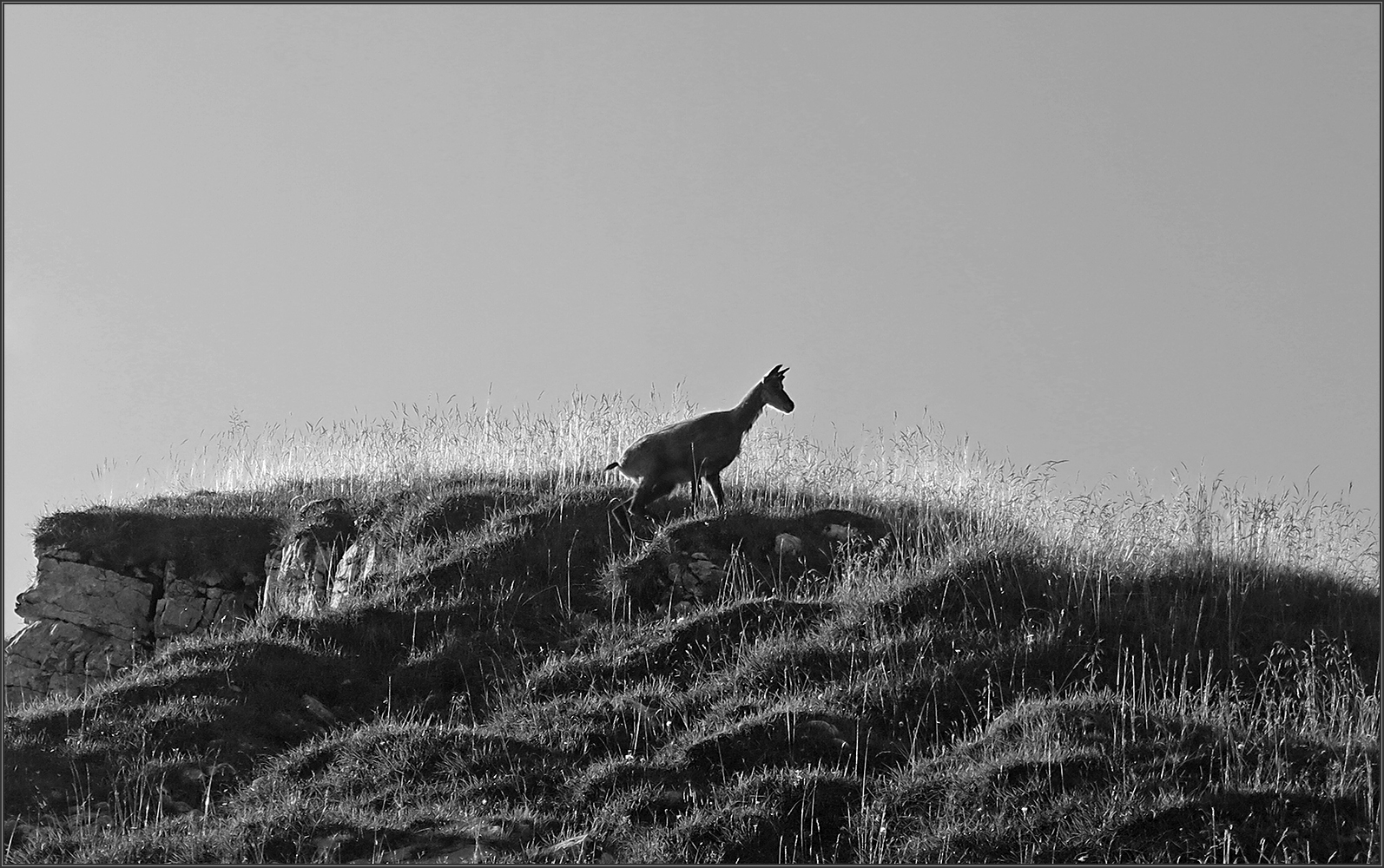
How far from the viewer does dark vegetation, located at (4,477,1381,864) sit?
10.1m

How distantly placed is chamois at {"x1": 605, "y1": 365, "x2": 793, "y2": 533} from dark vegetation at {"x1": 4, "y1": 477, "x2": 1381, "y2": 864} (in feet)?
1.39

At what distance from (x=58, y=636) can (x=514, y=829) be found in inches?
346

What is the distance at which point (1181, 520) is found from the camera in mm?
15469

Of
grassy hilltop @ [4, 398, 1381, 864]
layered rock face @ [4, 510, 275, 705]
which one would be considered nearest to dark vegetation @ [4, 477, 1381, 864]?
grassy hilltop @ [4, 398, 1381, 864]

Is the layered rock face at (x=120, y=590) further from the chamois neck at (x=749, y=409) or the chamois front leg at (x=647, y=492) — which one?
the chamois neck at (x=749, y=409)

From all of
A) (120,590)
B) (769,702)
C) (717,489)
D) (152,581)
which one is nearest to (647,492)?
(717,489)

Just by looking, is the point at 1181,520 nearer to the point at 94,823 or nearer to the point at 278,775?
the point at 278,775

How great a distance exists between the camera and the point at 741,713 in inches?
480

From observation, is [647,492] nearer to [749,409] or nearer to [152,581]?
[749,409]

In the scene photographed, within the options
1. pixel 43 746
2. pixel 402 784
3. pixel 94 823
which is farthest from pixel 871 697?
pixel 43 746

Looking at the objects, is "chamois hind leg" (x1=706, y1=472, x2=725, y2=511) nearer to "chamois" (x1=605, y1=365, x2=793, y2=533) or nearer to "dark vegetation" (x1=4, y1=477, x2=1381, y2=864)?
"chamois" (x1=605, y1=365, x2=793, y2=533)

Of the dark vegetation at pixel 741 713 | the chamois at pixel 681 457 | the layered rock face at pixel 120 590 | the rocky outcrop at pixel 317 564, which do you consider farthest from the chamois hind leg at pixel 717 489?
the layered rock face at pixel 120 590

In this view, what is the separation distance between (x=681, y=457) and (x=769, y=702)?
4170mm

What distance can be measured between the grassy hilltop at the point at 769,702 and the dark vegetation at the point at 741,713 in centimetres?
3
